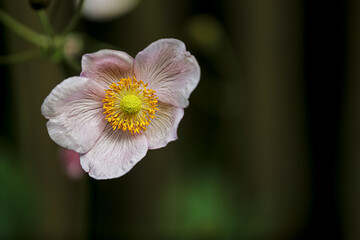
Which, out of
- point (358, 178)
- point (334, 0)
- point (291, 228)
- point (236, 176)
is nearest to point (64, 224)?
point (236, 176)

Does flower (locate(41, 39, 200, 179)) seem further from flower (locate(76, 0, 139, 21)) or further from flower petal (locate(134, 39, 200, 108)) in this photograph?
flower (locate(76, 0, 139, 21))

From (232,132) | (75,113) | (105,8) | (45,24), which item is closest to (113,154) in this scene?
(75,113)

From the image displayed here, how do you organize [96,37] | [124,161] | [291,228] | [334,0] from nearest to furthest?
[124,161] → [96,37] → [334,0] → [291,228]

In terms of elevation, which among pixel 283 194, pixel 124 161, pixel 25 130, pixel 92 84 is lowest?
pixel 283 194

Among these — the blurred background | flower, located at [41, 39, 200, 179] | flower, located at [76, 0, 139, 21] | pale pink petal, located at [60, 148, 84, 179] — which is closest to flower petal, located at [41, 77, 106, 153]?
flower, located at [41, 39, 200, 179]

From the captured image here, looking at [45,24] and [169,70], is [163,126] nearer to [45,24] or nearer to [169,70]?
[169,70]

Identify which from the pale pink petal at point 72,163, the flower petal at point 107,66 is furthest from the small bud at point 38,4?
the pale pink petal at point 72,163

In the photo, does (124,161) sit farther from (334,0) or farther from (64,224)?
(334,0)

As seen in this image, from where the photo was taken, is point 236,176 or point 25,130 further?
point 236,176
